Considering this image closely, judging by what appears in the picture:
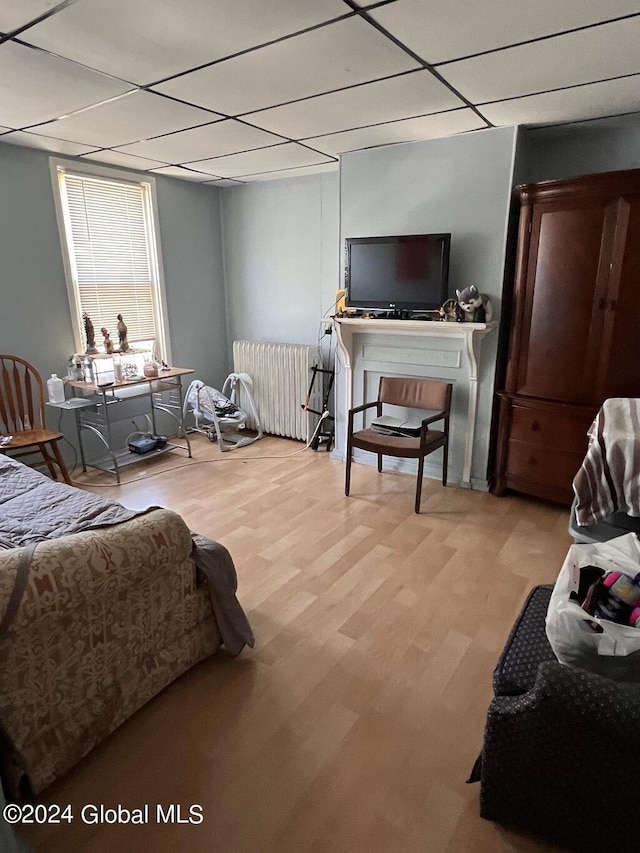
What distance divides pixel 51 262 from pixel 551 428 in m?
3.83

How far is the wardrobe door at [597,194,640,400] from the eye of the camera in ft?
8.93

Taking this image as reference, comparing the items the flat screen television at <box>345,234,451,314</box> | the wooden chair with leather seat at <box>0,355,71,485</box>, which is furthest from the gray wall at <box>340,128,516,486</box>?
the wooden chair with leather seat at <box>0,355,71,485</box>

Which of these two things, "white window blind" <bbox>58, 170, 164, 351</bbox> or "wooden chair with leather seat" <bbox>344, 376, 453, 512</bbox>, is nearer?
"wooden chair with leather seat" <bbox>344, 376, 453, 512</bbox>

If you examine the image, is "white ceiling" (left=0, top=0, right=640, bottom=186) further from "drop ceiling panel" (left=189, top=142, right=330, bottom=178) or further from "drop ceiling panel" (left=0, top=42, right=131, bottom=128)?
"drop ceiling panel" (left=189, top=142, right=330, bottom=178)

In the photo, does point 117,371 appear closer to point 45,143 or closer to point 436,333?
point 45,143

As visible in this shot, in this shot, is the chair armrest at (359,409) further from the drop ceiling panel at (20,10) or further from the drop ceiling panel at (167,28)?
the drop ceiling panel at (20,10)

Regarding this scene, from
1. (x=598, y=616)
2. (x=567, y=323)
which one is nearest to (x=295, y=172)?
(x=567, y=323)

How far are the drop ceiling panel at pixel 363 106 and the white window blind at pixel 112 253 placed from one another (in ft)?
6.08

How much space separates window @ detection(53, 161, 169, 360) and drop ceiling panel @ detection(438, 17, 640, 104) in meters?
3.02

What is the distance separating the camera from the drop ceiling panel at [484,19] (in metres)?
1.70

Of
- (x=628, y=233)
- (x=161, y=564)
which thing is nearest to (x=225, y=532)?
(x=161, y=564)

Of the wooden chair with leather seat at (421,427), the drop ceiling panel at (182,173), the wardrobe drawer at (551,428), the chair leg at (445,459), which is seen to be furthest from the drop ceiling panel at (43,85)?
the wardrobe drawer at (551,428)

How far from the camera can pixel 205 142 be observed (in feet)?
11.1

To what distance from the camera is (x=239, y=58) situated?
2.09m
